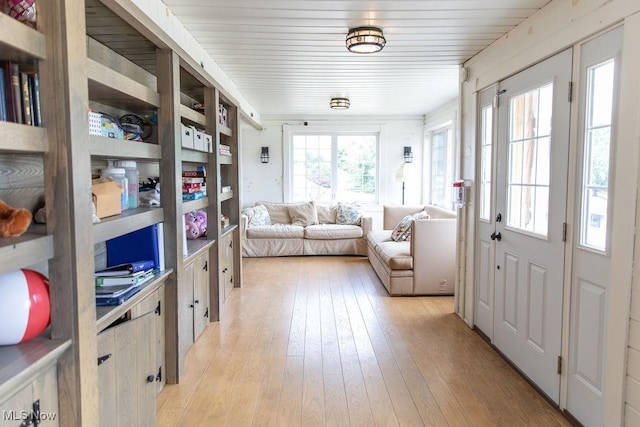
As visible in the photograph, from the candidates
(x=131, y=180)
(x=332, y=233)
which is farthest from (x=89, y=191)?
(x=332, y=233)

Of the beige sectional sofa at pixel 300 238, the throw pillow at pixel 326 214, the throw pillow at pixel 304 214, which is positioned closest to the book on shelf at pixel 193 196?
the beige sectional sofa at pixel 300 238

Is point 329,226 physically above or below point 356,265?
above

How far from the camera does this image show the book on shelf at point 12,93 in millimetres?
1417

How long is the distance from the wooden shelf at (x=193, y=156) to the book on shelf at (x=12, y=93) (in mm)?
1642

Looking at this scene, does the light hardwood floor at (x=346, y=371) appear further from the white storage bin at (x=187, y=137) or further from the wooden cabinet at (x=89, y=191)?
the white storage bin at (x=187, y=137)

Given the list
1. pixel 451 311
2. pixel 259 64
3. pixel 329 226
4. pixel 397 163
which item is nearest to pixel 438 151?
pixel 397 163

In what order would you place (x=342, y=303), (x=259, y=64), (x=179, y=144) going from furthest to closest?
(x=342, y=303)
(x=259, y=64)
(x=179, y=144)

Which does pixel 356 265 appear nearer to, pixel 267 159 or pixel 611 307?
pixel 267 159

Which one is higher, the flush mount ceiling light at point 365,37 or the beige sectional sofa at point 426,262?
the flush mount ceiling light at point 365,37

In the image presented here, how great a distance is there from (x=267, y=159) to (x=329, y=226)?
182 cm

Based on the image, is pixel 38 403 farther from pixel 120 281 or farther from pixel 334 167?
pixel 334 167

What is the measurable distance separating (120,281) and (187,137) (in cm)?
122

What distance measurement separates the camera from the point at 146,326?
7.07 feet

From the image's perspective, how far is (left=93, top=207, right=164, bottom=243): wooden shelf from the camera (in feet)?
6.28
